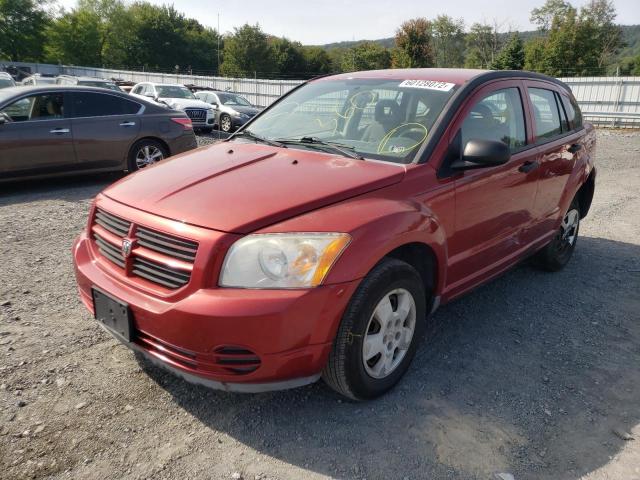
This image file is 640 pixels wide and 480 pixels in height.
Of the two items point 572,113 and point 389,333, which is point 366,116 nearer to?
point 389,333

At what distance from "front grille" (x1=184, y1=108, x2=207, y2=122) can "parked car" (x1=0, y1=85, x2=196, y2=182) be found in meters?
7.08

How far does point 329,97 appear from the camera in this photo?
3.76 meters

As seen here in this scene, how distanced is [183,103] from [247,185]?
1440cm

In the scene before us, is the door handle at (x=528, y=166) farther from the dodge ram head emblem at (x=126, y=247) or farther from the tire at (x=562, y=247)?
the dodge ram head emblem at (x=126, y=247)

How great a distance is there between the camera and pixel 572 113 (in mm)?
4691

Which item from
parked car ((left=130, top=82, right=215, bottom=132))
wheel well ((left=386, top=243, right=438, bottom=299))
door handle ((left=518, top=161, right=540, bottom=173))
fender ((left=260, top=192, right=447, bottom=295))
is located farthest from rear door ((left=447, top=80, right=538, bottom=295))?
parked car ((left=130, top=82, right=215, bottom=132))

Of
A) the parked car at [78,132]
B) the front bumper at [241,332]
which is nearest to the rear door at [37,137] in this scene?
the parked car at [78,132]

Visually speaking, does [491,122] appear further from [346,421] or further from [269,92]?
[269,92]

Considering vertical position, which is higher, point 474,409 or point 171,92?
point 171,92

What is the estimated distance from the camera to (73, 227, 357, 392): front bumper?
216 centimetres

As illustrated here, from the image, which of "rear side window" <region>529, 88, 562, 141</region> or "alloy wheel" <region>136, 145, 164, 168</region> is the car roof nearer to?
"rear side window" <region>529, 88, 562, 141</region>

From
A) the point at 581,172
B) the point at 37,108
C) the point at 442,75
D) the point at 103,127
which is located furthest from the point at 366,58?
the point at 442,75

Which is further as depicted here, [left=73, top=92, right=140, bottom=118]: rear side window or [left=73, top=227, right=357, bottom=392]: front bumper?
[left=73, top=92, right=140, bottom=118]: rear side window

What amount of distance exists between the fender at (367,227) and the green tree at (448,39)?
74138 mm
